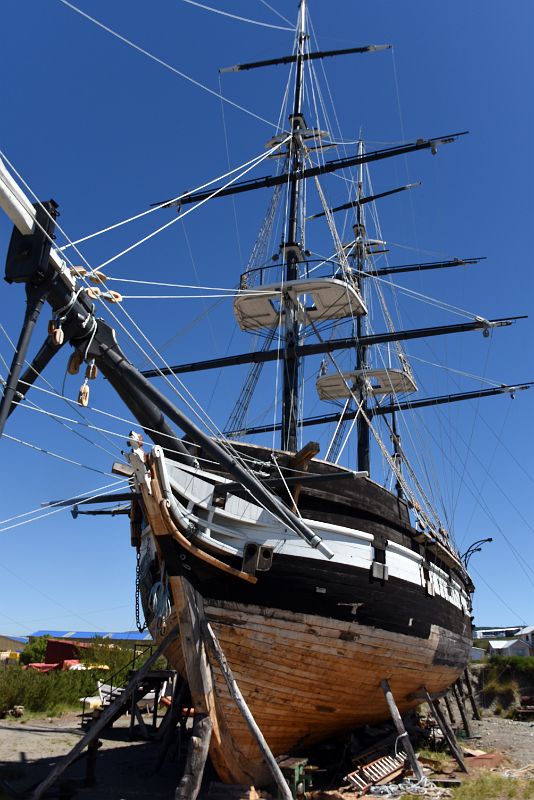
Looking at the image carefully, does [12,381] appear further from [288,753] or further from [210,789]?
[288,753]

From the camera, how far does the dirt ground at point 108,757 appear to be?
1062 centimetres

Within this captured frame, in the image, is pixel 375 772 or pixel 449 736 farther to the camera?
pixel 449 736

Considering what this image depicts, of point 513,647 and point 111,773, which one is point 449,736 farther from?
point 513,647

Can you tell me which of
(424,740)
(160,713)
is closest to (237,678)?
(424,740)

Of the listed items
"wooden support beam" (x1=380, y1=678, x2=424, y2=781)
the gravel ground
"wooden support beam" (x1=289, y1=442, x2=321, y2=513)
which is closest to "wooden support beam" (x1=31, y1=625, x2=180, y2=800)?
"wooden support beam" (x1=289, y1=442, x2=321, y2=513)

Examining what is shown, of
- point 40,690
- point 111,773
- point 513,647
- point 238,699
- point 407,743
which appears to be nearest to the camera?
point 238,699

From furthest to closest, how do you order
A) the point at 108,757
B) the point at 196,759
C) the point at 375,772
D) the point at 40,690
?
the point at 40,690
the point at 108,757
the point at 375,772
the point at 196,759

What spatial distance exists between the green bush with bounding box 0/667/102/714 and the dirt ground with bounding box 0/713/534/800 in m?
0.75

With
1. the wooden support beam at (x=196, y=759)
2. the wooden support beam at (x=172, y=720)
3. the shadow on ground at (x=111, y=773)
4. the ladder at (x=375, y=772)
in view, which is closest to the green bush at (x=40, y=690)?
the shadow on ground at (x=111, y=773)

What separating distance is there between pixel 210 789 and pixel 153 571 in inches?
129

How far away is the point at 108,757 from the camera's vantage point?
45.4 feet

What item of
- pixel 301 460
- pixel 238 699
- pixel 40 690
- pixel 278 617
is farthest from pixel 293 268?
pixel 40 690

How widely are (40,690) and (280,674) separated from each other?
13503mm

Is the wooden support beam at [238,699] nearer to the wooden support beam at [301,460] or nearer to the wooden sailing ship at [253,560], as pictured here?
the wooden sailing ship at [253,560]
